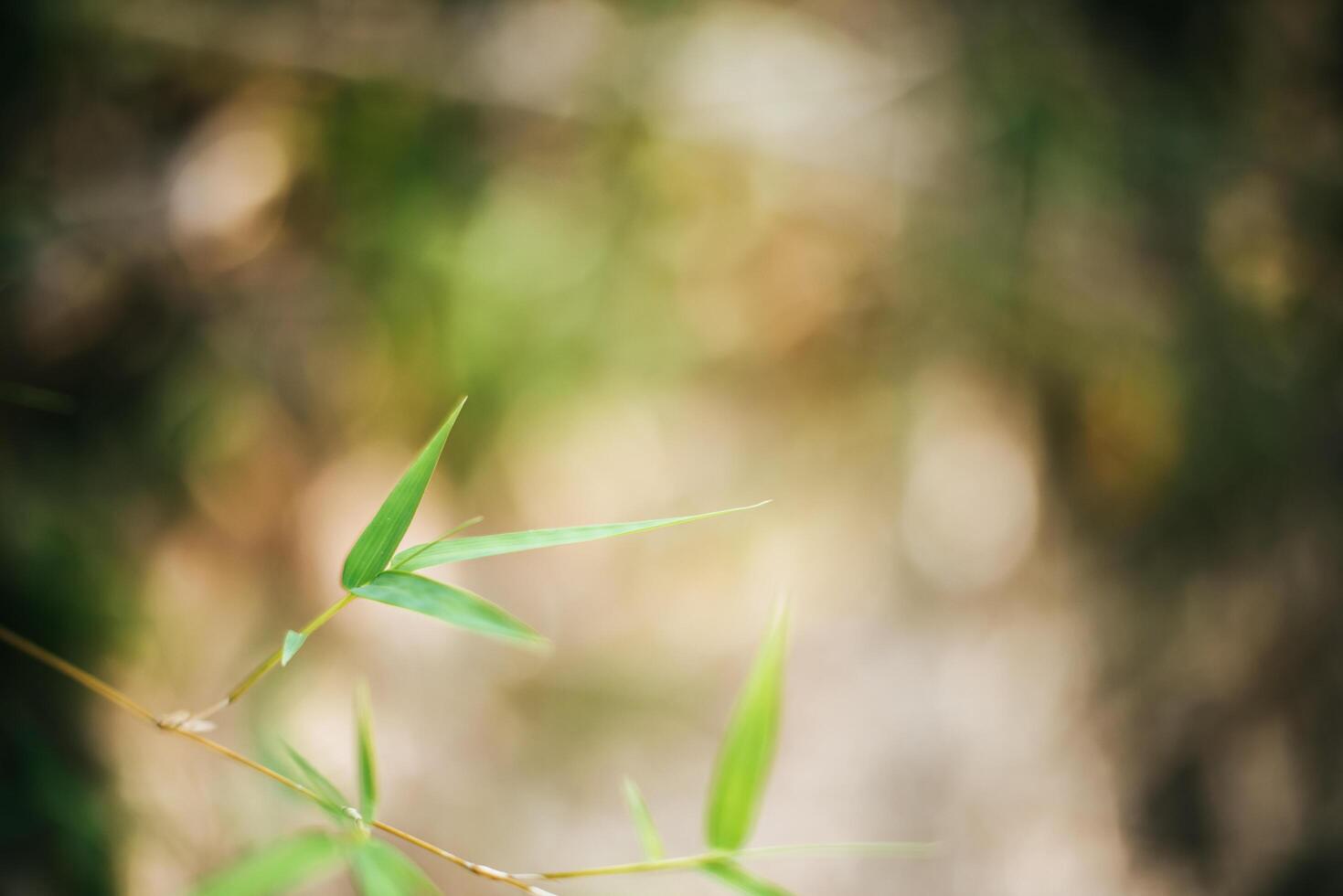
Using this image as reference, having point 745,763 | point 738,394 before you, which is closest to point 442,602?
point 745,763

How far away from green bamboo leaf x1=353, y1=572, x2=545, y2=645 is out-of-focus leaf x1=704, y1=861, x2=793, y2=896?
148mm

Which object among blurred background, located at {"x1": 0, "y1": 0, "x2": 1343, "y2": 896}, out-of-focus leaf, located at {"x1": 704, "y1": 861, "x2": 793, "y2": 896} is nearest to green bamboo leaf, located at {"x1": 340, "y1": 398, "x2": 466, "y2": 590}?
out-of-focus leaf, located at {"x1": 704, "y1": 861, "x2": 793, "y2": 896}

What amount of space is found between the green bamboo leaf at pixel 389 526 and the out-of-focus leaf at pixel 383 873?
4.4 inches

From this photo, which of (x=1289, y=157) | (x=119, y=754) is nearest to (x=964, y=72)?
(x=1289, y=157)

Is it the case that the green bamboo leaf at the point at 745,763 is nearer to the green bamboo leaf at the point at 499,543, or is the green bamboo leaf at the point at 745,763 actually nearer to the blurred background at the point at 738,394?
the green bamboo leaf at the point at 499,543

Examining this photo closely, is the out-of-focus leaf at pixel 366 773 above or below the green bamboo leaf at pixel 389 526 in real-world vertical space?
below

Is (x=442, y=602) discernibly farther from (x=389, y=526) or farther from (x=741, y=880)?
(x=741, y=880)

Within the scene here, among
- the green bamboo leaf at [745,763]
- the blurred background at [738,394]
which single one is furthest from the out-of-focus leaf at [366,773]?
the blurred background at [738,394]

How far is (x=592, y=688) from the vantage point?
1.13 metres

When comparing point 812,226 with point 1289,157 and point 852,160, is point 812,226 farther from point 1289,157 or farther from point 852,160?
point 1289,157

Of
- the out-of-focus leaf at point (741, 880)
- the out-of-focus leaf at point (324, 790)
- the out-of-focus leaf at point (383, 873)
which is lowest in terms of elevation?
the out-of-focus leaf at point (741, 880)

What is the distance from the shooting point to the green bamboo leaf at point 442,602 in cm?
34

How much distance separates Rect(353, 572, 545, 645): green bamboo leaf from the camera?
13.2 inches

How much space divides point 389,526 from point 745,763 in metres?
0.20
